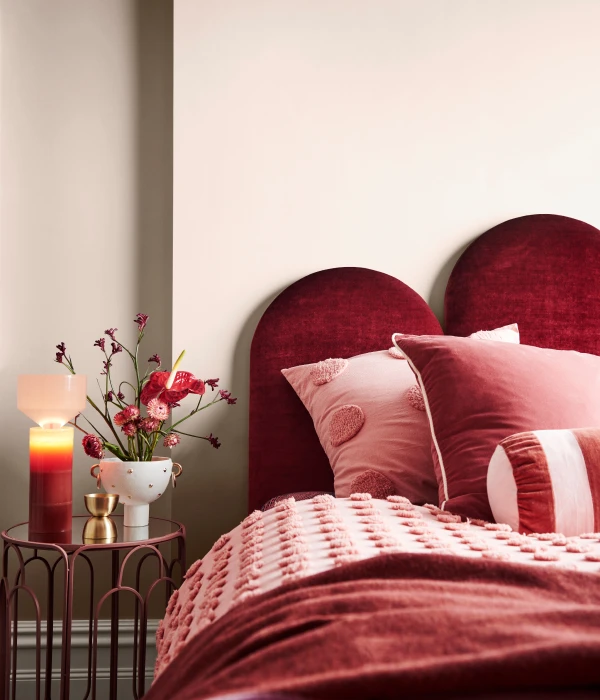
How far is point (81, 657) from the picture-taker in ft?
6.99

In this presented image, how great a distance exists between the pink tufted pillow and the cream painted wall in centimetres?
30

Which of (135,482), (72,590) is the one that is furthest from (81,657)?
(135,482)

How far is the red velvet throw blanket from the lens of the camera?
650 millimetres

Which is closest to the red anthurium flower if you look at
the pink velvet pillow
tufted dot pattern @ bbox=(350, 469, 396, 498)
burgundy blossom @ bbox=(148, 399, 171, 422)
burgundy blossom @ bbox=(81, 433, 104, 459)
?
burgundy blossom @ bbox=(148, 399, 171, 422)

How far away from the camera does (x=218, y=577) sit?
1.24 m

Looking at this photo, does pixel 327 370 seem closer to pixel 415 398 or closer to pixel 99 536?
pixel 415 398

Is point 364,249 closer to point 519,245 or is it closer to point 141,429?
point 519,245

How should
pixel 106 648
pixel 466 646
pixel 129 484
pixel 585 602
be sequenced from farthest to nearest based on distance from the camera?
pixel 106 648, pixel 129 484, pixel 585 602, pixel 466 646

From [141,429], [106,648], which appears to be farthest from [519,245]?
[106,648]

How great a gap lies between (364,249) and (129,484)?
40.2 inches

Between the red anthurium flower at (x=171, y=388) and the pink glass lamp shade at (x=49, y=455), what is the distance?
0.62 feet

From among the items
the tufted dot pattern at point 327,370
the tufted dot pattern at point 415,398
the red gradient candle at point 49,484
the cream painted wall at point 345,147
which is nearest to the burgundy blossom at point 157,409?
the red gradient candle at point 49,484

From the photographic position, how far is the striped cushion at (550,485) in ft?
4.30

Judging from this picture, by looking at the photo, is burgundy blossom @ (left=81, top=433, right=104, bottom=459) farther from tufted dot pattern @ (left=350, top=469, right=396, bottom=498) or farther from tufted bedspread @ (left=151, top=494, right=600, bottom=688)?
tufted dot pattern @ (left=350, top=469, right=396, bottom=498)
